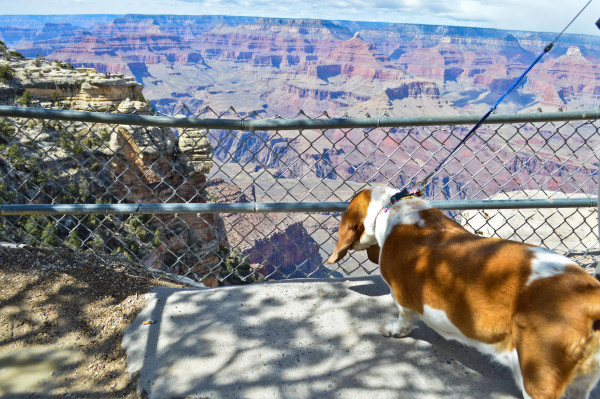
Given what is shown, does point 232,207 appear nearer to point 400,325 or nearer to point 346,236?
point 346,236

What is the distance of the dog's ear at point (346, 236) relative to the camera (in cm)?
246

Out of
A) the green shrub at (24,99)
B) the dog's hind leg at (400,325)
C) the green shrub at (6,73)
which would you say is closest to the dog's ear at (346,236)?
the dog's hind leg at (400,325)

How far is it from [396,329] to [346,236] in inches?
26.6

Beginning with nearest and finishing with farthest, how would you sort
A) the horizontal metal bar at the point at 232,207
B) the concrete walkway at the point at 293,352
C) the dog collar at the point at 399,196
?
the concrete walkway at the point at 293,352
the dog collar at the point at 399,196
the horizontal metal bar at the point at 232,207

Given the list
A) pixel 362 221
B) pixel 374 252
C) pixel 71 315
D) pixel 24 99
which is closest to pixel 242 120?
pixel 362 221

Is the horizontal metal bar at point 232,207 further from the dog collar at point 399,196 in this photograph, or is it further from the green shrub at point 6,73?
the green shrub at point 6,73

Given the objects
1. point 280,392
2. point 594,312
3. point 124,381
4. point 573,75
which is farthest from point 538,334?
point 573,75

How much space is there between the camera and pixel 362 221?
2430 mm

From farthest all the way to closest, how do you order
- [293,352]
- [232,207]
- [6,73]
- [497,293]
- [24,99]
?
[6,73], [24,99], [232,207], [293,352], [497,293]

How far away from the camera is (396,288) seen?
2225mm

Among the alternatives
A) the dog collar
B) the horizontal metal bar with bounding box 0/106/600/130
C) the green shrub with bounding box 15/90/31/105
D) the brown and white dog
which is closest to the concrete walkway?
the brown and white dog

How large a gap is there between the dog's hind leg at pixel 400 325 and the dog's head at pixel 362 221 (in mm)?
434

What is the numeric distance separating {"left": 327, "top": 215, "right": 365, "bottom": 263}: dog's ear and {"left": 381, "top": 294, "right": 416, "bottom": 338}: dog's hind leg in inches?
20.1

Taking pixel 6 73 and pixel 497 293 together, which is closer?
pixel 497 293
